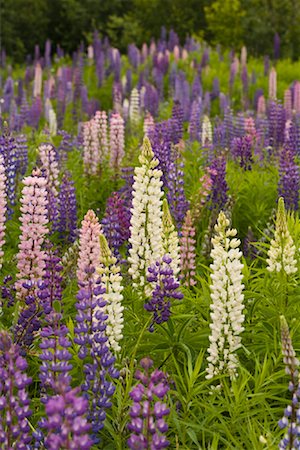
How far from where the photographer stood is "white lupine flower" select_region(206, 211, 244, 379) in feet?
13.1

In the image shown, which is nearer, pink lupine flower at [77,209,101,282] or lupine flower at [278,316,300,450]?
lupine flower at [278,316,300,450]

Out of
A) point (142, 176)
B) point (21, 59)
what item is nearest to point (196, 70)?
point (21, 59)

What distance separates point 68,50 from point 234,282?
22027 mm

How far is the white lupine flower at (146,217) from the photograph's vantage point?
15.3ft

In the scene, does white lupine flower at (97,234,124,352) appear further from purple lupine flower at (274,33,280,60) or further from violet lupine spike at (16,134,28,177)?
purple lupine flower at (274,33,280,60)

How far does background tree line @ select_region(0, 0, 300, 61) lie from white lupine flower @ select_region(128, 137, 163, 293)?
1778 cm

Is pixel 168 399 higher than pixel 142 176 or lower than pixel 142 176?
lower

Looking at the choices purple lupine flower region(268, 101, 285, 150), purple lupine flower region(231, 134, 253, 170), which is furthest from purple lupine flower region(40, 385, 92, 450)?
purple lupine flower region(268, 101, 285, 150)

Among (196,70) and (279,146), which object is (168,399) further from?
(196,70)

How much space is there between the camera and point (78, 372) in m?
4.26

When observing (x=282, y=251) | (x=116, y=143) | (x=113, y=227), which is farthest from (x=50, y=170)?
(x=282, y=251)

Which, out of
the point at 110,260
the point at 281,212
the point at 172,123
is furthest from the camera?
the point at 172,123

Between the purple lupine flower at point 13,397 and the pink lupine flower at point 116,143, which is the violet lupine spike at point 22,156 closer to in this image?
the pink lupine flower at point 116,143

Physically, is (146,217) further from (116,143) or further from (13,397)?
(116,143)
